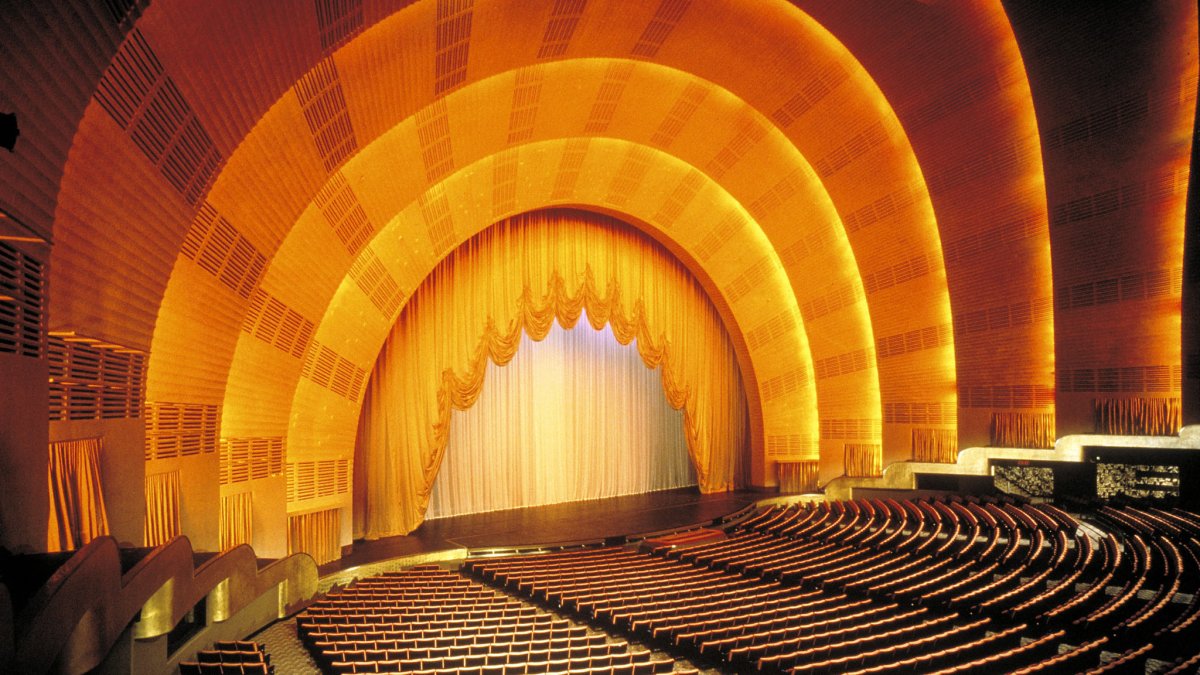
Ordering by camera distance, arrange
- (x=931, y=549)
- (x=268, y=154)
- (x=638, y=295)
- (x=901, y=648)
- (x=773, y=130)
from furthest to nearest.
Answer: (x=638, y=295), (x=773, y=130), (x=931, y=549), (x=268, y=154), (x=901, y=648)

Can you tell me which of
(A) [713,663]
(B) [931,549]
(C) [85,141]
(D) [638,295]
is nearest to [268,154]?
(C) [85,141]

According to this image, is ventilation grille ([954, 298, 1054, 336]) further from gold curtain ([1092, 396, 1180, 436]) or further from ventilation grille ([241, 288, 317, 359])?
ventilation grille ([241, 288, 317, 359])

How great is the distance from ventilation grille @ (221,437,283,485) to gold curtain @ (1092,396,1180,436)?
12.5 meters

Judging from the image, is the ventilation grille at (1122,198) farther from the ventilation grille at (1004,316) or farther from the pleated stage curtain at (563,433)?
the pleated stage curtain at (563,433)

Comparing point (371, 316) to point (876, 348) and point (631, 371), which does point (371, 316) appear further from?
point (876, 348)

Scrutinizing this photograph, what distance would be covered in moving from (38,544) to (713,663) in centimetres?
498

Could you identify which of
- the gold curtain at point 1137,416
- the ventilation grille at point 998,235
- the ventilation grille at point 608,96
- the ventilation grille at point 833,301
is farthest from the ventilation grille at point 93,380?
the ventilation grille at point 833,301

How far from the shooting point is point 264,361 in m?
9.88

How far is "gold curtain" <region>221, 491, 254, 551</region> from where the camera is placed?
915 cm

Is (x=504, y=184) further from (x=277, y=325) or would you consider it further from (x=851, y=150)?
(x=851, y=150)

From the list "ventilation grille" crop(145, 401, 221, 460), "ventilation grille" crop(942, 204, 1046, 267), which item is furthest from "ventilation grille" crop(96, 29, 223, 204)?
"ventilation grille" crop(942, 204, 1046, 267)

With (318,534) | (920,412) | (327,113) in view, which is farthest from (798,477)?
(327,113)

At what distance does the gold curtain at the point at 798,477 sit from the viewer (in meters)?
17.7

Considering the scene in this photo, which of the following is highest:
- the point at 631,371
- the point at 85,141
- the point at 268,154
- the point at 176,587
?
the point at 268,154
